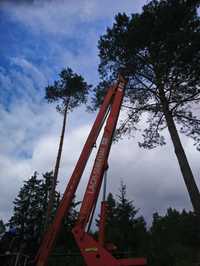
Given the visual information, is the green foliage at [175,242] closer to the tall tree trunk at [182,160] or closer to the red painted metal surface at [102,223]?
the tall tree trunk at [182,160]

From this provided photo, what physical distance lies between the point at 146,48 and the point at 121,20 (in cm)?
190

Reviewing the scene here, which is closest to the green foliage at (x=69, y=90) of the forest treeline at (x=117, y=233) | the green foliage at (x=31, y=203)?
the forest treeline at (x=117, y=233)

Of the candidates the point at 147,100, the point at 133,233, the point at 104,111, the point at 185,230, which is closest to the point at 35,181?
the point at 133,233

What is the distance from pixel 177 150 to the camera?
31.4ft

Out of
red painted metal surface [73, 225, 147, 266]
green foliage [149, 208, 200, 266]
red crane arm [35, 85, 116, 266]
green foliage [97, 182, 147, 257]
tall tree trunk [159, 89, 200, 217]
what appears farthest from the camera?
green foliage [97, 182, 147, 257]

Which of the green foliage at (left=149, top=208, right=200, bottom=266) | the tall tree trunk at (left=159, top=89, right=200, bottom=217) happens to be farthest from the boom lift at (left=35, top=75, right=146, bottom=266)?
the green foliage at (left=149, top=208, right=200, bottom=266)

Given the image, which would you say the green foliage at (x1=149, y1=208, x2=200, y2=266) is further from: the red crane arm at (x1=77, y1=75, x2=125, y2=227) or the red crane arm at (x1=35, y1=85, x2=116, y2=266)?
the red crane arm at (x1=35, y1=85, x2=116, y2=266)

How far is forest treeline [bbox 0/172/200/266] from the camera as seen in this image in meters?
Result: 9.66

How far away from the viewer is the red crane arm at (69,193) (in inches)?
215

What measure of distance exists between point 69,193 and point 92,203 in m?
0.61

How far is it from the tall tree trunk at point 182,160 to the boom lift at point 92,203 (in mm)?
3512

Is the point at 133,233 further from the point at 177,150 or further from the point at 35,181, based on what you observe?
the point at 35,181

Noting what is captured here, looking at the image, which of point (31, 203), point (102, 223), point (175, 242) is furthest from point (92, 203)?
point (31, 203)

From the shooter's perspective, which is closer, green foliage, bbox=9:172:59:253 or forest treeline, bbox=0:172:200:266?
forest treeline, bbox=0:172:200:266
